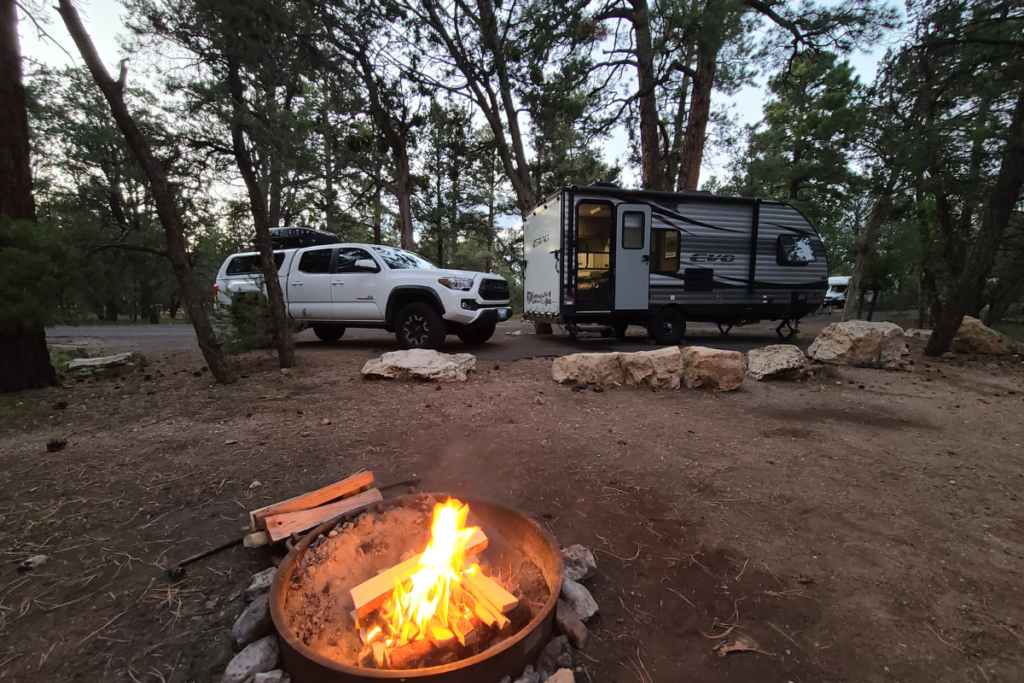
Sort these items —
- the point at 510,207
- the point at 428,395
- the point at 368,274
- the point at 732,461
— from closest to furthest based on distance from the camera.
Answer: the point at 732,461 < the point at 428,395 < the point at 368,274 < the point at 510,207

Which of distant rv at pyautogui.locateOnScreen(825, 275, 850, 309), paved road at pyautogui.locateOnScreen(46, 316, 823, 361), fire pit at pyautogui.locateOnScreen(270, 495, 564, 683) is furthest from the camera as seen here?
distant rv at pyautogui.locateOnScreen(825, 275, 850, 309)

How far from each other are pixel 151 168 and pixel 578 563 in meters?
5.47

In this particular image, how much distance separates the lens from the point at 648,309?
878 centimetres

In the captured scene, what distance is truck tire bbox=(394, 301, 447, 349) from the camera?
24.2 feet

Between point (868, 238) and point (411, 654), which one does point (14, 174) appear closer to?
point (411, 654)

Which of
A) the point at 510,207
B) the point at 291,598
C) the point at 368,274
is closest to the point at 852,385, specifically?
the point at 291,598

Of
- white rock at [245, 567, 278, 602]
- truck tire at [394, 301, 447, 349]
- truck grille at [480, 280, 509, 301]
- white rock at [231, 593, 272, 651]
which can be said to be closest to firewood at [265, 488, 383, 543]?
white rock at [245, 567, 278, 602]

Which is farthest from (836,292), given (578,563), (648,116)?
(578,563)

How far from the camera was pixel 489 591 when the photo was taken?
161 centimetres

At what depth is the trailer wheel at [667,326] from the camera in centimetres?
889

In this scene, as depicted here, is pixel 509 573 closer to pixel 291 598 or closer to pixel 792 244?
pixel 291 598

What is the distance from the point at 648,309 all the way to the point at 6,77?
30.5 feet

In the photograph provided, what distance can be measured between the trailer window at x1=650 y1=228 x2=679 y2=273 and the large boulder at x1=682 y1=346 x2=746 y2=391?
12.6 feet

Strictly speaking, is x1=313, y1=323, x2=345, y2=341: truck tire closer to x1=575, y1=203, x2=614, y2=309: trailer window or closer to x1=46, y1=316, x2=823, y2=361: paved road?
x1=46, y1=316, x2=823, y2=361: paved road
